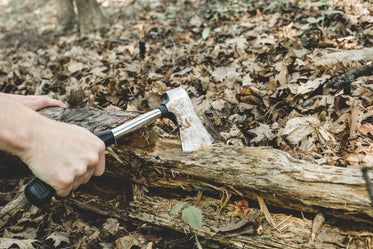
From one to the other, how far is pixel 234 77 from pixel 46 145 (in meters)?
2.58

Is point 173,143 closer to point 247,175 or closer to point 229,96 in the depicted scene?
point 247,175

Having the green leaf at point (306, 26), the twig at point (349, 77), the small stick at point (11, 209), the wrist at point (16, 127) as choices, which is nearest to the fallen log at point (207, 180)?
the small stick at point (11, 209)

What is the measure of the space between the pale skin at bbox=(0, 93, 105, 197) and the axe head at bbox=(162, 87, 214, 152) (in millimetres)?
889

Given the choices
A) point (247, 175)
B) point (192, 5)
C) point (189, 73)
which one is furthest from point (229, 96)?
point (192, 5)

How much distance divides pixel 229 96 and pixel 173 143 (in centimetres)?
124

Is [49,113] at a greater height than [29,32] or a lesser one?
lesser

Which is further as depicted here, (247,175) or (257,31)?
(257,31)

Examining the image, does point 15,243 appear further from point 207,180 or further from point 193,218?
point 207,180

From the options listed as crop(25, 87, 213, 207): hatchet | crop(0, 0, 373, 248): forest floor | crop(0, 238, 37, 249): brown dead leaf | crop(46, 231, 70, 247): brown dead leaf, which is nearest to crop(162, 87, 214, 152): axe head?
crop(25, 87, 213, 207): hatchet

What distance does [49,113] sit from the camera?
2.60 meters

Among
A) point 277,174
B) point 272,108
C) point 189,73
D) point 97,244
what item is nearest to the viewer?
point 277,174

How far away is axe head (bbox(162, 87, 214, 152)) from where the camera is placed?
2.27 metres

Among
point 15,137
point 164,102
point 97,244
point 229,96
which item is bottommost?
point 97,244

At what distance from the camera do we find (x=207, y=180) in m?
1.97
